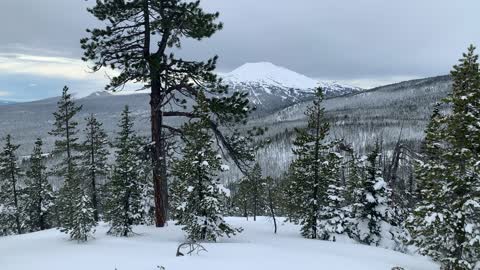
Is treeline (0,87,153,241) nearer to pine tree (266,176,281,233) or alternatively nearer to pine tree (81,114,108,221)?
pine tree (81,114,108,221)

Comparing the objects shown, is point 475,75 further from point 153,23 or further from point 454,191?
point 153,23

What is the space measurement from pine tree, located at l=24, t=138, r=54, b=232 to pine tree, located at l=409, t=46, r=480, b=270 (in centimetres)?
3406

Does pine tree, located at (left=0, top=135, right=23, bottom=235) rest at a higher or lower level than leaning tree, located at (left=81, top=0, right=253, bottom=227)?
lower

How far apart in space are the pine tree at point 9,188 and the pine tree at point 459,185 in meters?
34.3

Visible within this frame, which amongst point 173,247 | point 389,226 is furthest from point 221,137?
point 389,226

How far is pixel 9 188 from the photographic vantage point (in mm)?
41906

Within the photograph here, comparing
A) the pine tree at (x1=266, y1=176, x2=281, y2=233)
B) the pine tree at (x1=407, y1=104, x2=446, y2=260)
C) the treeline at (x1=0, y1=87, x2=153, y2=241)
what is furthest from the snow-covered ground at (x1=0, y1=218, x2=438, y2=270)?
the pine tree at (x1=266, y1=176, x2=281, y2=233)

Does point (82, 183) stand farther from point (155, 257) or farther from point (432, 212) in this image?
point (432, 212)

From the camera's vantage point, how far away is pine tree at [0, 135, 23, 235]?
122 feet

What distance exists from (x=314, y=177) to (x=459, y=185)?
31.6 ft

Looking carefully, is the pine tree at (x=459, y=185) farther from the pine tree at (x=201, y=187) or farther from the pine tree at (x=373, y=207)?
the pine tree at (x=373, y=207)

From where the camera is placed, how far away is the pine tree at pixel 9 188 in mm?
37219

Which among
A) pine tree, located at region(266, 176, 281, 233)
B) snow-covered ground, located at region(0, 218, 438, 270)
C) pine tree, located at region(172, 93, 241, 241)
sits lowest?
pine tree, located at region(266, 176, 281, 233)

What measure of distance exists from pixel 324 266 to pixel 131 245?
690 cm
